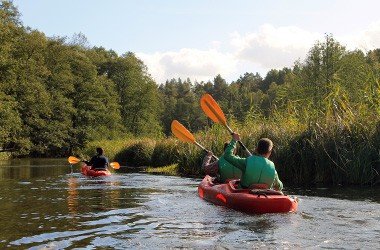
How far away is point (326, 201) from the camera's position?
962cm

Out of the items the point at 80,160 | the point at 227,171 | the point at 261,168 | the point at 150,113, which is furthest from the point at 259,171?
the point at 150,113

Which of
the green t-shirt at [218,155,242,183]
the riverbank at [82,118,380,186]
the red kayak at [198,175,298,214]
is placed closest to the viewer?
the red kayak at [198,175,298,214]

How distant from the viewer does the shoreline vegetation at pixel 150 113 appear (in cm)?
1283

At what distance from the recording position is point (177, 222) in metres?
7.50

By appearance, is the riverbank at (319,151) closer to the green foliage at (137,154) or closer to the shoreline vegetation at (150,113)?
the shoreline vegetation at (150,113)

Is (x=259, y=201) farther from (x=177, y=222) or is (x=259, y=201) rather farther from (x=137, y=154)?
(x=137, y=154)

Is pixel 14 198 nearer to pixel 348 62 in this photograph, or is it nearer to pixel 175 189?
pixel 175 189

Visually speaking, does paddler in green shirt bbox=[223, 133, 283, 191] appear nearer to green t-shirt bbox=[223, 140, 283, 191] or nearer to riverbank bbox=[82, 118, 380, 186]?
green t-shirt bbox=[223, 140, 283, 191]

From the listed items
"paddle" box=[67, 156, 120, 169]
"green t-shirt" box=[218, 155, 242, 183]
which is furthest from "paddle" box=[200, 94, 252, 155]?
"paddle" box=[67, 156, 120, 169]

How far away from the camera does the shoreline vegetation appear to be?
505 inches

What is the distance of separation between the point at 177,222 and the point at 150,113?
52981 mm

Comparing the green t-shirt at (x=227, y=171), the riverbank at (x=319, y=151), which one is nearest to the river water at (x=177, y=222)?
the green t-shirt at (x=227, y=171)

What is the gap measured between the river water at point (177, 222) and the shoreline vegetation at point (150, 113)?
1.73 metres

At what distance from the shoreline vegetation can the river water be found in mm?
1732
